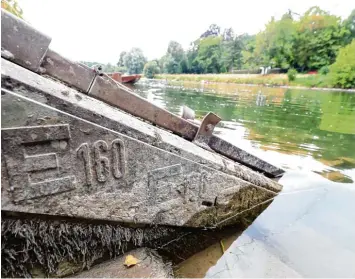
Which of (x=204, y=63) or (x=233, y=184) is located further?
(x=204, y=63)

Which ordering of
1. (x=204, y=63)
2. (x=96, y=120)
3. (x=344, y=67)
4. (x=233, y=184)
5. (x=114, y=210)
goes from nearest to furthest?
(x=96, y=120)
(x=114, y=210)
(x=233, y=184)
(x=344, y=67)
(x=204, y=63)

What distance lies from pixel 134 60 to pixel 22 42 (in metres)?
109

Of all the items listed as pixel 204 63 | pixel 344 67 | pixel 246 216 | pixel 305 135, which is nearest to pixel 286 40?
pixel 344 67

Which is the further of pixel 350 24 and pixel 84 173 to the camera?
pixel 350 24

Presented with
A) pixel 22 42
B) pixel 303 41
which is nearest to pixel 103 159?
pixel 22 42

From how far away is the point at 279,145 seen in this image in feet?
20.3

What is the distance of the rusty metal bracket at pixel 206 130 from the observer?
2854mm

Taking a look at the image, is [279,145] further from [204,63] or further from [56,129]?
[204,63]

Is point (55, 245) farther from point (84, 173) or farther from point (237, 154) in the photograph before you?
point (237, 154)

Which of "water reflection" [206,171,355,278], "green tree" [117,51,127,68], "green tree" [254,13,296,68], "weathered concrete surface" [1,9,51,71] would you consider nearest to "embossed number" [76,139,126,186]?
"weathered concrete surface" [1,9,51,71]

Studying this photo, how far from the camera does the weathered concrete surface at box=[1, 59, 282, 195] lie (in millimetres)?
1641

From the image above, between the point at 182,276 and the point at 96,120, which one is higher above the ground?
the point at 96,120

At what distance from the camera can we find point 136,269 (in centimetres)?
203

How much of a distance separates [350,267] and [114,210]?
219 cm
